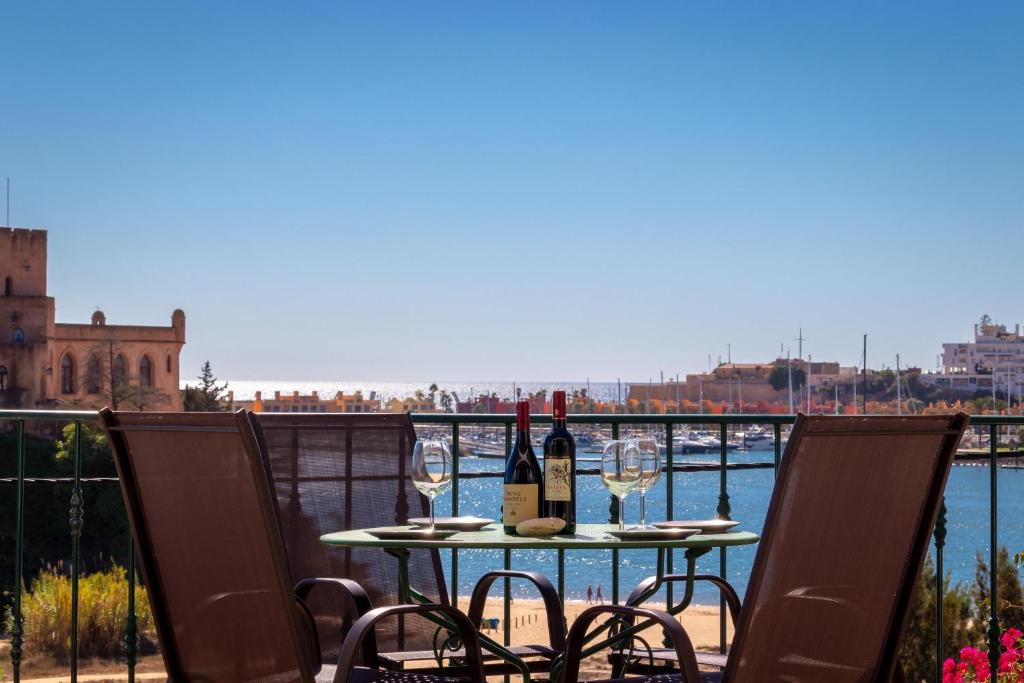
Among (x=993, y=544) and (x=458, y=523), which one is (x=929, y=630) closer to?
(x=993, y=544)

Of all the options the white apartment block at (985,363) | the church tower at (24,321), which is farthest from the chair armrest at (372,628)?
the white apartment block at (985,363)

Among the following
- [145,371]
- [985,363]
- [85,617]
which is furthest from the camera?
[985,363]

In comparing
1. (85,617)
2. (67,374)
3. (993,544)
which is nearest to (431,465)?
(993,544)

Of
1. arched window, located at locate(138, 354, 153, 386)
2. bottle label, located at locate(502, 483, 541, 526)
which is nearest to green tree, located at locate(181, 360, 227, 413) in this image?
arched window, located at locate(138, 354, 153, 386)

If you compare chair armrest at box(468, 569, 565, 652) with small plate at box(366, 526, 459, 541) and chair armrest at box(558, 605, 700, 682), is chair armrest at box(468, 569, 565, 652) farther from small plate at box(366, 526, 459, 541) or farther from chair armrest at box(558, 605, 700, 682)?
chair armrest at box(558, 605, 700, 682)

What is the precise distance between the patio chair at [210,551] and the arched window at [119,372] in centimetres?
6425

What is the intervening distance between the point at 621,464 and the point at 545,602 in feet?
1.33

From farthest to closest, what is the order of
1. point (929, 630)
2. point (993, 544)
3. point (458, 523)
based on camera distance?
point (929, 630), point (993, 544), point (458, 523)

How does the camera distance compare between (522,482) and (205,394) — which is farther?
(205,394)

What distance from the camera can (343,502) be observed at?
3.30 meters

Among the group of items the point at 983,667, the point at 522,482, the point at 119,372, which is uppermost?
the point at 119,372

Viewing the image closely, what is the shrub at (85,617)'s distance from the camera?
22.1m

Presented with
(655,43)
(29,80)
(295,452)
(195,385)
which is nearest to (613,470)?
(295,452)

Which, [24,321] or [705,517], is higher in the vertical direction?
[24,321]
